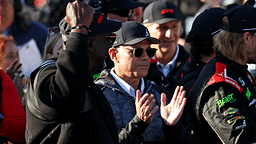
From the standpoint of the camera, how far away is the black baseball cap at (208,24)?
169 inches

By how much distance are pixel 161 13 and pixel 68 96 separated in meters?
3.64

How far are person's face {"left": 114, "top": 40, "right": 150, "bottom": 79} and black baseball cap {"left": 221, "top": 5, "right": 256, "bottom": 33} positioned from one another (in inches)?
34.3

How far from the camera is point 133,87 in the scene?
3.41 meters

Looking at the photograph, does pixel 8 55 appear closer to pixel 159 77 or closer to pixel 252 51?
pixel 159 77

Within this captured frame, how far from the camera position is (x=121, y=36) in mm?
3340

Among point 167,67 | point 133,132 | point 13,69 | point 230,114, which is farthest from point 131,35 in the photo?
point 167,67

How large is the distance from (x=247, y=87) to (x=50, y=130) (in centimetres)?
205

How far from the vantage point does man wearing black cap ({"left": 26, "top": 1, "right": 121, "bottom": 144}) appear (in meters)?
1.96

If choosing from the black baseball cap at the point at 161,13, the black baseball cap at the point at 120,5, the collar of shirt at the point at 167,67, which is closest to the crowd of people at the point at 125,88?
the collar of shirt at the point at 167,67

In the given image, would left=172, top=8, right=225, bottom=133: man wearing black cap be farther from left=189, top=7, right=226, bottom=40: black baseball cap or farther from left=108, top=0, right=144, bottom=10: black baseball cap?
left=108, top=0, right=144, bottom=10: black baseball cap

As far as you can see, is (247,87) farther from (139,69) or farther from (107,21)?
(107,21)

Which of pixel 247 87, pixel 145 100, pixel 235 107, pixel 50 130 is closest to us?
pixel 50 130

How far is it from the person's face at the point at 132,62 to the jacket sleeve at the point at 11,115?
1.04 metres

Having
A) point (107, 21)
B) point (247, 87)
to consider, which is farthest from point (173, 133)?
point (107, 21)
